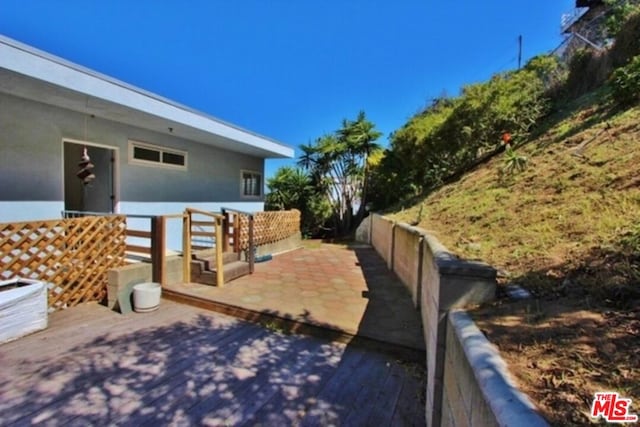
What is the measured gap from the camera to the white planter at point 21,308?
3.15 metres

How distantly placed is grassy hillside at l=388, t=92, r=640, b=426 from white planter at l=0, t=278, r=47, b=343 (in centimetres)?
441

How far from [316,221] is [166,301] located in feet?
30.0

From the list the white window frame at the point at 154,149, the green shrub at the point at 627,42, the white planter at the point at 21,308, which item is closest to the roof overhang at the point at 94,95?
the white window frame at the point at 154,149

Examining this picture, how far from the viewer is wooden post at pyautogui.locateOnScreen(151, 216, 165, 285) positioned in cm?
478

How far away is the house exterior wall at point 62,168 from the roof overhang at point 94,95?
216 millimetres

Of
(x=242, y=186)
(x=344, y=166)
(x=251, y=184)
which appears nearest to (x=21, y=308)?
(x=242, y=186)

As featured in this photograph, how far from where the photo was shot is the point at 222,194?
8.65m

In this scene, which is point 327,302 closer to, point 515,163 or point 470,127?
point 515,163

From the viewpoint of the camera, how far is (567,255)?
248 cm

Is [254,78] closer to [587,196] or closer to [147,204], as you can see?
[147,204]

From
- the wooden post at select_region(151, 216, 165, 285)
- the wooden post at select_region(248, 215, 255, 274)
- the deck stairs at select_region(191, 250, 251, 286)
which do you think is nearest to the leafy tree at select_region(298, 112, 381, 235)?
the wooden post at select_region(248, 215, 255, 274)

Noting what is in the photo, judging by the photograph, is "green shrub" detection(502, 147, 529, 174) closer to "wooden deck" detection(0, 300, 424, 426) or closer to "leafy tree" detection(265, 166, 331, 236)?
"wooden deck" detection(0, 300, 424, 426)

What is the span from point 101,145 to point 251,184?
466 centimetres

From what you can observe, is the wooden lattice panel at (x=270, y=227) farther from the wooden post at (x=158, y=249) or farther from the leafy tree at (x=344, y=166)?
the leafy tree at (x=344, y=166)
